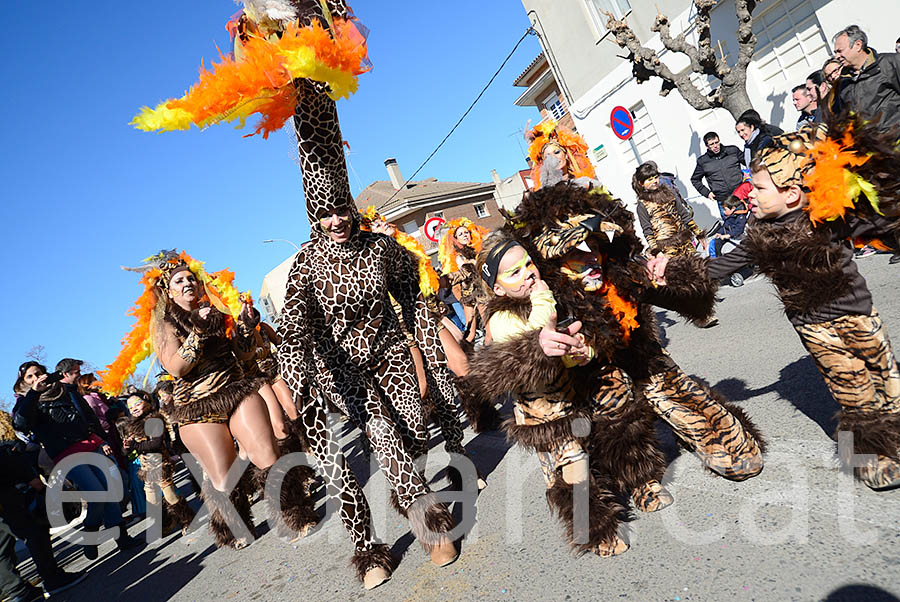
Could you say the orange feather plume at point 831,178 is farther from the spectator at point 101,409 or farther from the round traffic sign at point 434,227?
the spectator at point 101,409

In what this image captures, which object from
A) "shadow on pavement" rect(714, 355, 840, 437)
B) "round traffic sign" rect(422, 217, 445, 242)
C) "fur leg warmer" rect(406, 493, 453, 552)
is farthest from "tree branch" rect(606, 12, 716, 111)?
"fur leg warmer" rect(406, 493, 453, 552)

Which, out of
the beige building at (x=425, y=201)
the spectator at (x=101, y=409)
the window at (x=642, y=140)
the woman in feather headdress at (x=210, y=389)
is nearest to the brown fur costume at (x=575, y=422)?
the woman in feather headdress at (x=210, y=389)

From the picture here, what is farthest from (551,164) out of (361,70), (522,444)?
(522,444)

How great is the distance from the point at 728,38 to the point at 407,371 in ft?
38.7

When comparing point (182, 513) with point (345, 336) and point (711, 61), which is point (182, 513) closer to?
point (345, 336)

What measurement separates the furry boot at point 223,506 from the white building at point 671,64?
11.1 meters

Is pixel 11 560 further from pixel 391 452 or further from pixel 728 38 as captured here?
pixel 728 38

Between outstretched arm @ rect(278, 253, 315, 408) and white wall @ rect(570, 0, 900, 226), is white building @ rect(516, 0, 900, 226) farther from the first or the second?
outstretched arm @ rect(278, 253, 315, 408)

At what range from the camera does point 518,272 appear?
2453 millimetres

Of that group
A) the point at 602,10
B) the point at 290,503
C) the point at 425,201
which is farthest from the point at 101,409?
the point at 425,201

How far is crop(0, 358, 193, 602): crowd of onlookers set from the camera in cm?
501

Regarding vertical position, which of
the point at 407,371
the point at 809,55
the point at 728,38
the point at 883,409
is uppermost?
the point at 728,38

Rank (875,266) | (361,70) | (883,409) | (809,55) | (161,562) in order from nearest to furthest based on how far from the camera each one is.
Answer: (883,409) < (361,70) < (161,562) < (875,266) < (809,55)

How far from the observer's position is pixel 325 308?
11.6 feet
